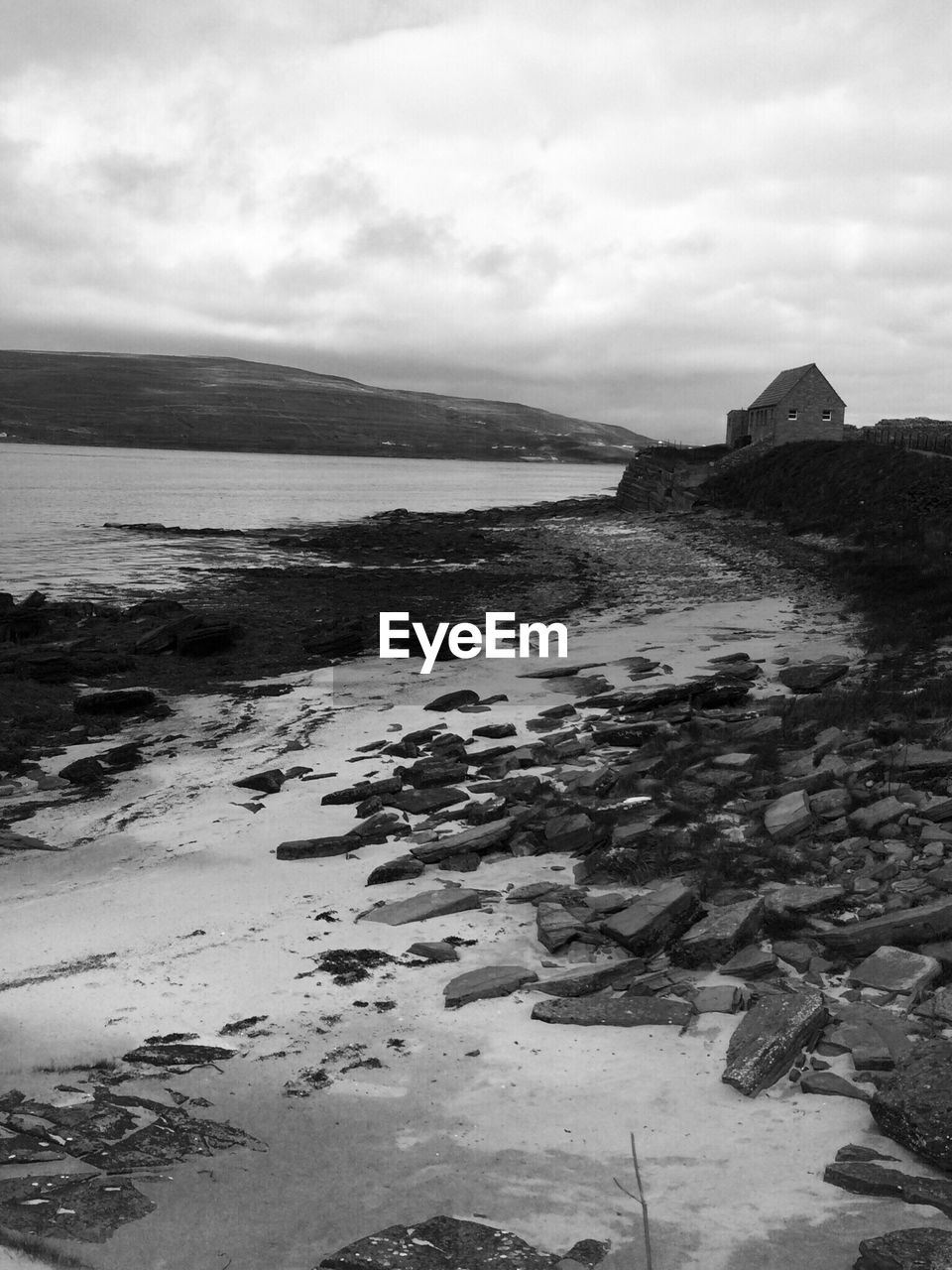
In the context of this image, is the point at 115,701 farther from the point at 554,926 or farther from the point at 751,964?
the point at 751,964

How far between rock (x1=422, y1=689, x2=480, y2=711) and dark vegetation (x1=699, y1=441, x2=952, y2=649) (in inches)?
335

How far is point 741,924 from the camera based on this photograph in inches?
333

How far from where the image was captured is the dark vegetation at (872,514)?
79.3ft

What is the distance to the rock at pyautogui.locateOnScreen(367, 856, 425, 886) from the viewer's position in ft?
35.8

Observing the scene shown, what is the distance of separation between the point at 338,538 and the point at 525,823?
157 ft

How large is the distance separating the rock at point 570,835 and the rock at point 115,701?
11.4 m

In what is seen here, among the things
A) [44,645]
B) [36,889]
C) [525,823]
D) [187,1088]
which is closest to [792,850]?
[525,823]

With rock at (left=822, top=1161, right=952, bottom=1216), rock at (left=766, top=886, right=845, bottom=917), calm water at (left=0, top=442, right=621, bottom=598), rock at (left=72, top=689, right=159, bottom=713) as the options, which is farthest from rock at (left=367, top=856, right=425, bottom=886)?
calm water at (left=0, top=442, right=621, bottom=598)

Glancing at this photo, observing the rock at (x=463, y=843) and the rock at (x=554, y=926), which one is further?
A: the rock at (x=463, y=843)

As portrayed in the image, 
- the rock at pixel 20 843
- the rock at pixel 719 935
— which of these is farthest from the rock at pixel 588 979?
the rock at pixel 20 843

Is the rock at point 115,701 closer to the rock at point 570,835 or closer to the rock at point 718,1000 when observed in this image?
the rock at point 570,835

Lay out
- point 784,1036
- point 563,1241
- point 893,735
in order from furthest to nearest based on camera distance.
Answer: point 893,735, point 784,1036, point 563,1241

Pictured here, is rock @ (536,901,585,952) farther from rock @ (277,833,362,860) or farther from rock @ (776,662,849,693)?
rock @ (776,662,849,693)

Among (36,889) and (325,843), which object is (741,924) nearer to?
(325,843)
